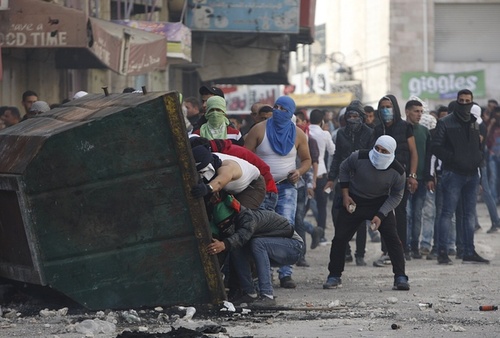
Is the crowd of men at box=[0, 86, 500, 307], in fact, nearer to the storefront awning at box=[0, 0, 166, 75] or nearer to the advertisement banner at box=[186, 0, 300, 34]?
the storefront awning at box=[0, 0, 166, 75]

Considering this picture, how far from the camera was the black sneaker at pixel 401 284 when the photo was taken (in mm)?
12016

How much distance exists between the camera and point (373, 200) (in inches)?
487

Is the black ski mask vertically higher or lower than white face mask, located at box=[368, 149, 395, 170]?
higher

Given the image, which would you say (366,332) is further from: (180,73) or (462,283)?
(180,73)

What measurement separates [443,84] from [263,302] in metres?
36.8

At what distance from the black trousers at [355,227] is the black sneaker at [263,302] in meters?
1.78

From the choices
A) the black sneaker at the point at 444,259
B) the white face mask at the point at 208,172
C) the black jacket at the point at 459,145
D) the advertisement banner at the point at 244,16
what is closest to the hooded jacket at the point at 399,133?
the black jacket at the point at 459,145

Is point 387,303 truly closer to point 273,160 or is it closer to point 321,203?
point 273,160

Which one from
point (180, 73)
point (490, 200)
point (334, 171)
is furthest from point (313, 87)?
point (334, 171)

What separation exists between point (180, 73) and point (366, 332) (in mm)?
21750

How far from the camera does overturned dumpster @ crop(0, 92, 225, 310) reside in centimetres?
962

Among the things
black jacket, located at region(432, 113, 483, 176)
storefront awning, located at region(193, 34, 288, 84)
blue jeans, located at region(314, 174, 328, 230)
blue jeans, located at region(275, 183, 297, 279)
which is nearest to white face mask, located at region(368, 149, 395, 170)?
blue jeans, located at region(275, 183, 297, 279)

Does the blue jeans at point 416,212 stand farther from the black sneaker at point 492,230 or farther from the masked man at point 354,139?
the black sneaker at point 492,230

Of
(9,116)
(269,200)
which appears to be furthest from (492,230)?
(269,200)
